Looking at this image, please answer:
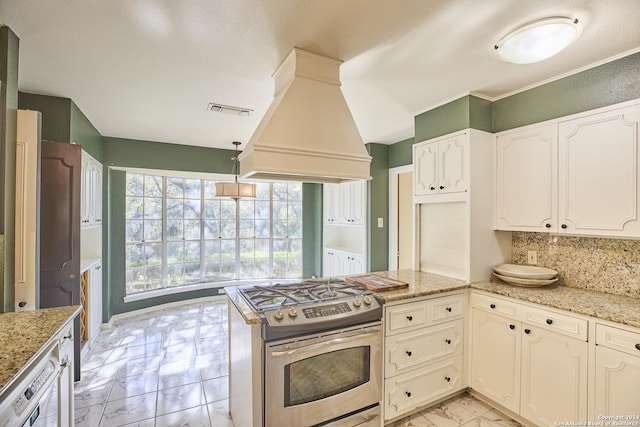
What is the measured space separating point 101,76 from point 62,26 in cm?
63

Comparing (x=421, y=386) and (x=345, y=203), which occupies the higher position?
(x=345, y=203)

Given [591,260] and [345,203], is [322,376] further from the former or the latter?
[345,203]

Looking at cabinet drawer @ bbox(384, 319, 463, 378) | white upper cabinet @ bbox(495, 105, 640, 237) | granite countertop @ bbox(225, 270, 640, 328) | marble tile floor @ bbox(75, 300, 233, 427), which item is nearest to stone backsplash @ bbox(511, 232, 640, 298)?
granite countertop @ bbox(225, 270, 640, 328)

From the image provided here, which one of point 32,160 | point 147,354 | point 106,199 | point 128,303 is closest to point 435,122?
point 32,160

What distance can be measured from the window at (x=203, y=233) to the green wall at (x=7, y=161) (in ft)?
9.03

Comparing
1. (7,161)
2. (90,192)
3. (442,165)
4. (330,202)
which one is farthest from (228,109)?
(330,202)

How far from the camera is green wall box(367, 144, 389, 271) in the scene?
4.19 metres

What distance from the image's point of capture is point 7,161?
1681 millimetres

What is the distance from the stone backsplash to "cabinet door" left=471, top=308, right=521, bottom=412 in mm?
671

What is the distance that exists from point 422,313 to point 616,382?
1.04 meters

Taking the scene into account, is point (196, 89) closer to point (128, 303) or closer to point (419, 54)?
point (419, 54)

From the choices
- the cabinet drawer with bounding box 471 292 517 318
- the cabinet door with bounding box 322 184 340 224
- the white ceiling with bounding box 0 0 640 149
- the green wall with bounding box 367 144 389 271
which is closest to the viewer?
the white ceiling with bounding box 0 0 640 149

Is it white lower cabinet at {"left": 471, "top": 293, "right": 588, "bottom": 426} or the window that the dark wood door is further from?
white lower cabinet at {"left": 471, "top": 293, "right": 588, "bottom": 426}

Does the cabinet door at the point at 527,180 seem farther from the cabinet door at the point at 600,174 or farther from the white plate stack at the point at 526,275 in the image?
the white plate stack at the point at 526,275
